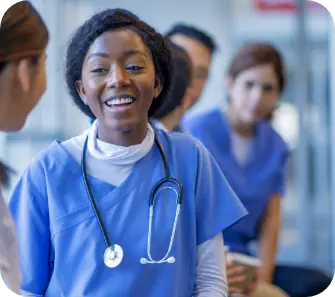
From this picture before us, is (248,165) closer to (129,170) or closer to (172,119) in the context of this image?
(172,119)

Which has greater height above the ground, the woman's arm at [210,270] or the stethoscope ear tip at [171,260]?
the stethoscope ear tip at [171,260]

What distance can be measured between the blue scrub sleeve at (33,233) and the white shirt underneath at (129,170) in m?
0.09

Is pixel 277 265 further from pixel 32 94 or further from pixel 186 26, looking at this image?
pixel 32 94

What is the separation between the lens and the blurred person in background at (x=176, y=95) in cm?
130

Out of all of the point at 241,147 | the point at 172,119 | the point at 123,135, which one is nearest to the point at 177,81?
the point at 172,119

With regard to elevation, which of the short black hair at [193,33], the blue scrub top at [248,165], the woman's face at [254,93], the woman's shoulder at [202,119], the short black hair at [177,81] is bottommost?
the blue scrub top at [248,165]

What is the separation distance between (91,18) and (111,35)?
0.08 m

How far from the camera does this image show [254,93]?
1970 millimetres

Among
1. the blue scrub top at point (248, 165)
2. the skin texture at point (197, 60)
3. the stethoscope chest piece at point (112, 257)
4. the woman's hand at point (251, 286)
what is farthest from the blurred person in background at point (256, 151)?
the stethoscope chest piece at point (112, 257)

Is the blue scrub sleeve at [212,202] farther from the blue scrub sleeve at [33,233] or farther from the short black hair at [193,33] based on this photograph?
the short black hair at [193,33]

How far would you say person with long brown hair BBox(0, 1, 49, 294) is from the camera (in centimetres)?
99

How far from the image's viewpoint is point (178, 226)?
1100 mm

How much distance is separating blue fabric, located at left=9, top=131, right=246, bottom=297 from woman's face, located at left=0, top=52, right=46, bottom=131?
11 centimetres

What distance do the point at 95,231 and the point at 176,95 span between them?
0.42m
